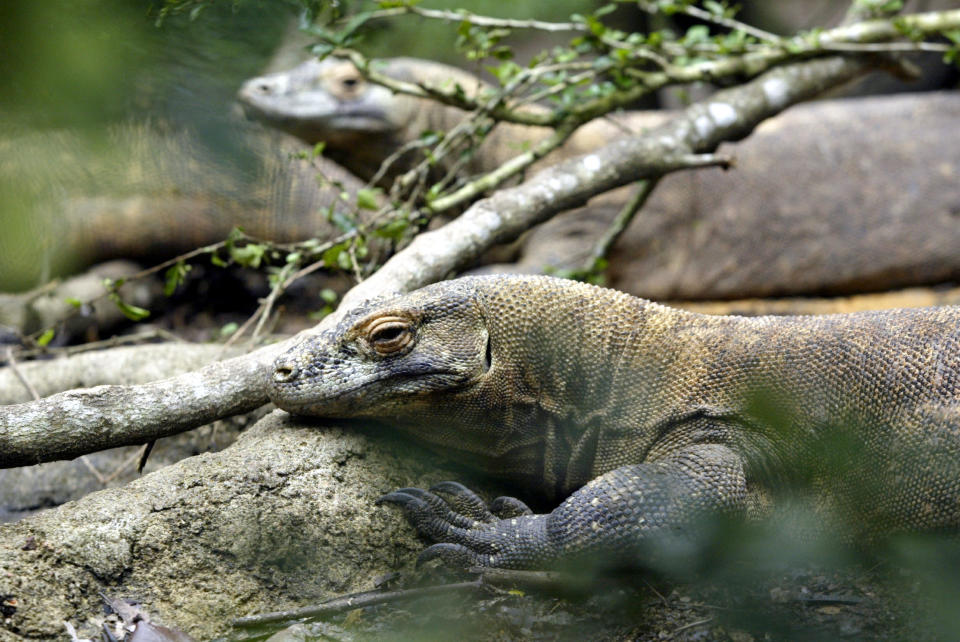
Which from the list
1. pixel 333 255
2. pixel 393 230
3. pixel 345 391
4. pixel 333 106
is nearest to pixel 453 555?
pixel 345 391

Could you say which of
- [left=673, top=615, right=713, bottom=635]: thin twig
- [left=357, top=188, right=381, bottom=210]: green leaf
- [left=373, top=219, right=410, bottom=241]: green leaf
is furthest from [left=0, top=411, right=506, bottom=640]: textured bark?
[left=357, top=188, right=381, bottom=210]: green leaf

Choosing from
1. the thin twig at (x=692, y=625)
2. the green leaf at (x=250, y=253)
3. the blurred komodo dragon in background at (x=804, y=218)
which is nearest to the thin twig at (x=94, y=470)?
the green leaf at (x=250, y=253)

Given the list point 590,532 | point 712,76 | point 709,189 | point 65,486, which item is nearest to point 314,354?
point 590,532

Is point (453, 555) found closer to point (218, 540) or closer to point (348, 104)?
point (218, 540)

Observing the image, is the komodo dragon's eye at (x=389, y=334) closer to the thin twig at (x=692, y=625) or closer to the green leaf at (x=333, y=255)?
the green leaf at (x=333, y=255)

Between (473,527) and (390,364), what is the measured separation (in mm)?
660

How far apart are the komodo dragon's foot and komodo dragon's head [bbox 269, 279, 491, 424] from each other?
13.1 inches

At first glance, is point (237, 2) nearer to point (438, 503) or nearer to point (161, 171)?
point (161, 171)

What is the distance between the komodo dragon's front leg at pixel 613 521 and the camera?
9.05ft

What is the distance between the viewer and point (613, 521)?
2.77 meters

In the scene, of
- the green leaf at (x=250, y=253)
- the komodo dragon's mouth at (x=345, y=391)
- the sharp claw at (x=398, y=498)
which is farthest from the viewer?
the green leaf at (x=250, y=253)

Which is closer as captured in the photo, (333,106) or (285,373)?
(285,373)

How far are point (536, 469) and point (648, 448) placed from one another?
1.54 feet

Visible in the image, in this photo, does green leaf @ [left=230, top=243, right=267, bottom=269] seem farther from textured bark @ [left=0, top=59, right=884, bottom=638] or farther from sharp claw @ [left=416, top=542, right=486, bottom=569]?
sharp claw @ [left=416, top=542, right=486, bottom=569]
